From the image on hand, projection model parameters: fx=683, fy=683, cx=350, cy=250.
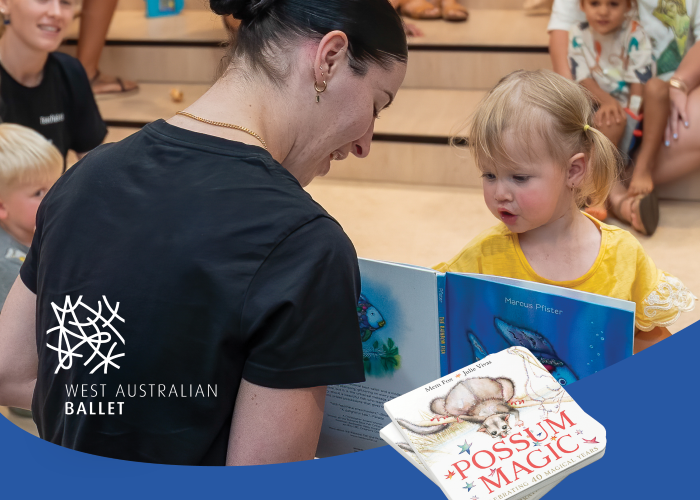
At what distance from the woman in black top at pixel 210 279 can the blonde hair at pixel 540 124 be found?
0.41 metres

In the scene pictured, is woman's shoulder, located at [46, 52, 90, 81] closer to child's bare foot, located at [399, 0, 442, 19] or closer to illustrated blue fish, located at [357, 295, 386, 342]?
illustrated blue fish, located at [357, 295, 386, 342]

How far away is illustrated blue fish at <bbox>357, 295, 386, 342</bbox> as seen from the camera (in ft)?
3.28

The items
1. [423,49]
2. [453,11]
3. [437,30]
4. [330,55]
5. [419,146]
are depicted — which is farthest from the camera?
[453,11]

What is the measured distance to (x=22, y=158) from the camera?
6.15 ft

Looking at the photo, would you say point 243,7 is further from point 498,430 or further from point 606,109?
point 606,109

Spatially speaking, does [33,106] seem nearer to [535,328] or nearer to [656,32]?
[535,328]

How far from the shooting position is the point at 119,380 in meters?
0.77

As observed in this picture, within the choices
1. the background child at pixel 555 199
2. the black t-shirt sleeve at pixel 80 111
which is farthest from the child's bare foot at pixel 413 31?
the background child at pixel 555 199

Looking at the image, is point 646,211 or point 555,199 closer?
point 555,199

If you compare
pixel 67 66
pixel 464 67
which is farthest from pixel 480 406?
pixel 464 67

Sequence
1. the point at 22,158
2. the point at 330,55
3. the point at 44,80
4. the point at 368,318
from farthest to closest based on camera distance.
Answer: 1. the point at 44,80
2. the point at 22,158
3. the point at 368,318
4. the point at 330,55


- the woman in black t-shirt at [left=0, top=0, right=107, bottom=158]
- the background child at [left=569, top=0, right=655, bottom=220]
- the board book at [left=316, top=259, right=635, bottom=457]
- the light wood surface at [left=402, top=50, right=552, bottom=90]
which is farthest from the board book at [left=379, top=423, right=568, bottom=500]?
the light wood surface at [left=402, top=50, right=552, bottom=90]

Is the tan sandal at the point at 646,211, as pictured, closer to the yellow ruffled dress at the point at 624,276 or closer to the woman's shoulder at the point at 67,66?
the yellow ruffled dress at the point at 624,276

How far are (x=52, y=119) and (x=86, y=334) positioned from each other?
173cm
